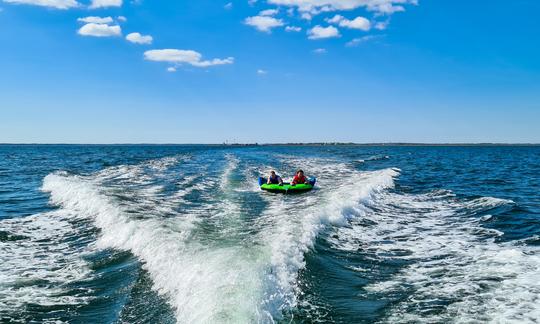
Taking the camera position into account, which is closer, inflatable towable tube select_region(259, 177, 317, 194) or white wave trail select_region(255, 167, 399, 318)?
white wave trail select_region(255, 167, 399, 318)

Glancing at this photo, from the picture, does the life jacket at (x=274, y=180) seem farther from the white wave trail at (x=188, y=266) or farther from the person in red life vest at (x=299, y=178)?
the white wave trail at (x=188, y=266)

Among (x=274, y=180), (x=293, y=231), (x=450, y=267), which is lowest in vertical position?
(x=450, y=267)

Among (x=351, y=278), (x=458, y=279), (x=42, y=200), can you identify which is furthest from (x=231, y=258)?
(x=42, y=200)

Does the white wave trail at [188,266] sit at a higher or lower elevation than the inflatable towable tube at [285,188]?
lower

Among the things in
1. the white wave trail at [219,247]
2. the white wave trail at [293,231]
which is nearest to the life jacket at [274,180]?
the white wave trail at [293,231]

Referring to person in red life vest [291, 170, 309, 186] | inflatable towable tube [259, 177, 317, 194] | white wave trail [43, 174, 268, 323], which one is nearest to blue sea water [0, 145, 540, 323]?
white wave trail [43, 174, 268, 323]

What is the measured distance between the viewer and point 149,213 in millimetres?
16312

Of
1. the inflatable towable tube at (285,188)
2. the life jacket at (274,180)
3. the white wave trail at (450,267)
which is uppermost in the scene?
the life jacket at (274,180)

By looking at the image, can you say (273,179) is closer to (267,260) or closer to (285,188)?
(285,188)

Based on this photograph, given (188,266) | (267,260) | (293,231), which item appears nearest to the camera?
(188,266)

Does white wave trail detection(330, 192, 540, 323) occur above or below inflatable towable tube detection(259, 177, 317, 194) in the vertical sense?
below

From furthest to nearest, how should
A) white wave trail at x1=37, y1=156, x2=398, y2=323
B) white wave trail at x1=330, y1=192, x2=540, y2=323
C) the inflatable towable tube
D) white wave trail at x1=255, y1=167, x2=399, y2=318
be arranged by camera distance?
the inflatable towable tube, white wave trail at x1=255, y1=167, x2=399, y2=318, white wave trail at x1=330, y1=192, x2=540, y2=323, white wave trail at x1=37, y1=156, x2=398, y2=323

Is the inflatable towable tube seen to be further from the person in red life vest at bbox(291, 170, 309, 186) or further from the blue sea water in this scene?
the blue sea water

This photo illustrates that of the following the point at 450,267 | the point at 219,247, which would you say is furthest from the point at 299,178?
the point at 450,267
